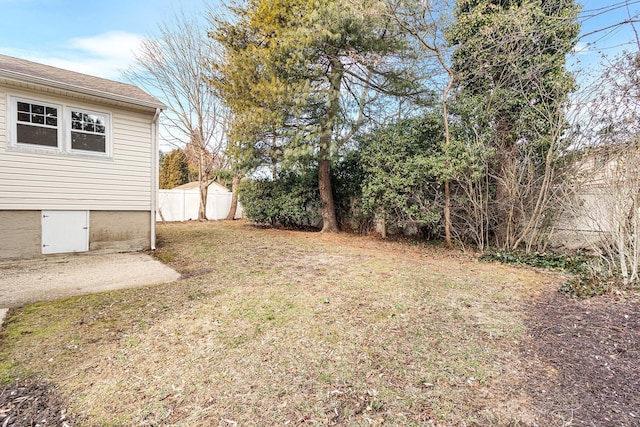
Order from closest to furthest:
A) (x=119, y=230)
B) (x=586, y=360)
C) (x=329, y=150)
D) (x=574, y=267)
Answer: (x=586, y=360), (x=574, y=267), (x=119, y=230), (x=329, y=150)

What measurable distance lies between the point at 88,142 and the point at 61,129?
493 millimetres

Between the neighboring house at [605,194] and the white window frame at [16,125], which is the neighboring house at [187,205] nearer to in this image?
the white window frame at [16,125]

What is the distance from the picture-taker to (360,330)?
308 cm

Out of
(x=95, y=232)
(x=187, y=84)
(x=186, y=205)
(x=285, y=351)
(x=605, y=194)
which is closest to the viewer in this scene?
(x=285, y=351)

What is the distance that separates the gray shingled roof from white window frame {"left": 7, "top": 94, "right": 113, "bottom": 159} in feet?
1.56

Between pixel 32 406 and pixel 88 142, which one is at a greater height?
pixel 88 142

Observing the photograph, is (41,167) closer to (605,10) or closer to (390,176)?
(390,176)

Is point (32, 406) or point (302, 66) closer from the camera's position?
point (32, 406)

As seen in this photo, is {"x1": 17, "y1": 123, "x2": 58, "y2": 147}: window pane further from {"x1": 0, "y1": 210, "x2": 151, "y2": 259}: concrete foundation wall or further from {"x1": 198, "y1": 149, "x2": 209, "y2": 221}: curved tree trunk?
{"x1": 198, "y1": 149, "x2": 209, "y2": 221}: curved tree trunk

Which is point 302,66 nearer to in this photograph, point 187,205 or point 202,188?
point 202,188

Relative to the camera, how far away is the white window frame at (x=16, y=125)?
18.9 feet

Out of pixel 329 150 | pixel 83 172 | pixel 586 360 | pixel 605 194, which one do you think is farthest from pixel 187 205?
pixel 586 360

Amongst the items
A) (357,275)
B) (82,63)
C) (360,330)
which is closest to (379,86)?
(357,275)

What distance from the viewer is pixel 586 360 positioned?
2545mm
